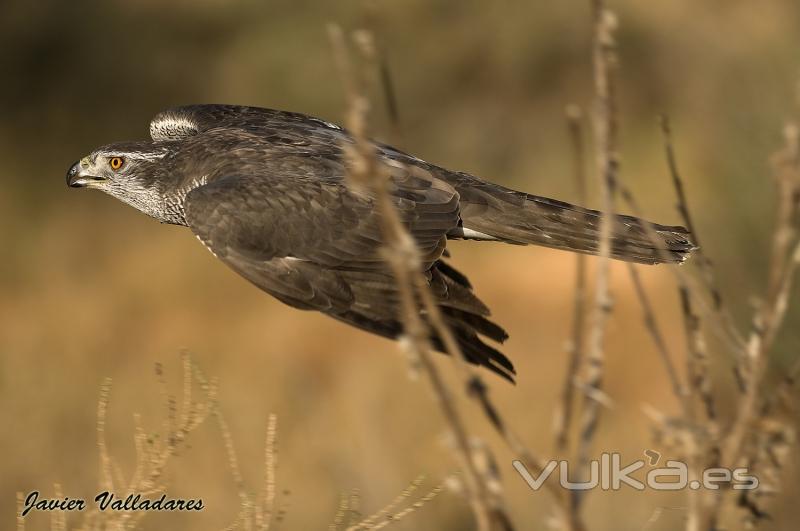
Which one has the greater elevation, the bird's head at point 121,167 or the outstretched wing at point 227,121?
the outstretched wing at point 227,121

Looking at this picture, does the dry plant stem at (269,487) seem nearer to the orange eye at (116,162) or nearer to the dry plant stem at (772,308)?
the dry plant stem at (772,308)

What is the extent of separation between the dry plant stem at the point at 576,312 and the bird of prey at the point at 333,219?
2208 mm

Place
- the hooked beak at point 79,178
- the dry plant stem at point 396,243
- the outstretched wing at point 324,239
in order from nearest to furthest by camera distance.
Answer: the dry plant stem at point 396,243
the outstretched wing at point 324,239
the hooked beak at point 79,178

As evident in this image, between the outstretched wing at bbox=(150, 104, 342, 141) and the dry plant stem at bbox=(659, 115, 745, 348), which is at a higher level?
the outstretched wing at bbox=(150, 104, 342, 141)

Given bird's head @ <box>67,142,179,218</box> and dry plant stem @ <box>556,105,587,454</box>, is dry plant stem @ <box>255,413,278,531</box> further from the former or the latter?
bird's head @ <box>67,142,179,218</box>

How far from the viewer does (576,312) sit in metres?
3.05

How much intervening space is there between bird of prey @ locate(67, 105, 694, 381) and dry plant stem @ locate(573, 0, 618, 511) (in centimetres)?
219

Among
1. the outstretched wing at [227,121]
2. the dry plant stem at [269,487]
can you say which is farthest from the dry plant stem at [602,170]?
the outstretched wing at [227,121]

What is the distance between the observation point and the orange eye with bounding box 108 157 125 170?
25.8 ft

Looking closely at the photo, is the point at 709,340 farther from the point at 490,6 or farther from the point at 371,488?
the point at 490,6

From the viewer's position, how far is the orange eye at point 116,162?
25.8 ft

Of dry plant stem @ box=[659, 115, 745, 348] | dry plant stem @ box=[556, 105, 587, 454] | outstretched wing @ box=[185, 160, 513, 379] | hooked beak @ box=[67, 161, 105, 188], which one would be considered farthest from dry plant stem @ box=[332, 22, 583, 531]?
hooked beak @ box=[67, 161, 105, 188]

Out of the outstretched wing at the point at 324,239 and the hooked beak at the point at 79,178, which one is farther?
the hooked beak at the point at 79,178

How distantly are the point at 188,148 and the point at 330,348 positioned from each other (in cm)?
807
